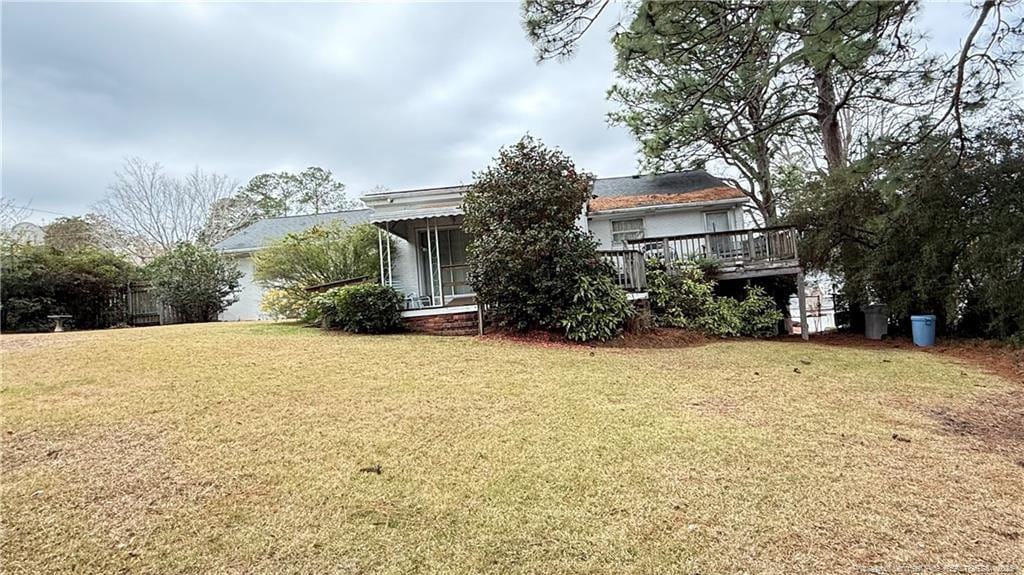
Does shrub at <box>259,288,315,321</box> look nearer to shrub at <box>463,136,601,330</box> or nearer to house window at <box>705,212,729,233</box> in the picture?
shrub at <box>463,136,601,330</box>

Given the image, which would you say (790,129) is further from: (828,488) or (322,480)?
(322,480)

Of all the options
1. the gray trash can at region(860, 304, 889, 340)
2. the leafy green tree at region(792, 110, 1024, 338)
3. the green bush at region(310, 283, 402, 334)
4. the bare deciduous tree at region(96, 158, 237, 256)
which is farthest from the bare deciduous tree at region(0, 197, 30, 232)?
the gray trash can at region(860, 304, 889, 340)

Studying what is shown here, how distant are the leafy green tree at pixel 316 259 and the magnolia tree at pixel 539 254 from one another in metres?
5.28

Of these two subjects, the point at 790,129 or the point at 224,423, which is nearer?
the point at 224,423

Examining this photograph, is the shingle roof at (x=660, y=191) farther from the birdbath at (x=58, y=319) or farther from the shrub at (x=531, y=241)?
the birdbath at (x=58, y=319)

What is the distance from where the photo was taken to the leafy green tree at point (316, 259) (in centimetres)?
1330

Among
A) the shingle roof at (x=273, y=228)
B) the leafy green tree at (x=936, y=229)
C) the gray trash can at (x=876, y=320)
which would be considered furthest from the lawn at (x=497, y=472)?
the shingle roof at (x=273, y=228)

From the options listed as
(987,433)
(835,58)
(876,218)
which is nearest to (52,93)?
(835,58)

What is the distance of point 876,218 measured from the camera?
398 inches

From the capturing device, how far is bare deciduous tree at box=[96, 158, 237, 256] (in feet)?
70.9

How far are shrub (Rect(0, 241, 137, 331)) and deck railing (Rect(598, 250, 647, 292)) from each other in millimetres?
13913

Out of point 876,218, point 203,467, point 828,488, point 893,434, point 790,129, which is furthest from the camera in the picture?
point 790,129

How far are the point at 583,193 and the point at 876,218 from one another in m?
→ 6.17

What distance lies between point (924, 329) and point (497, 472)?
10443 mm
